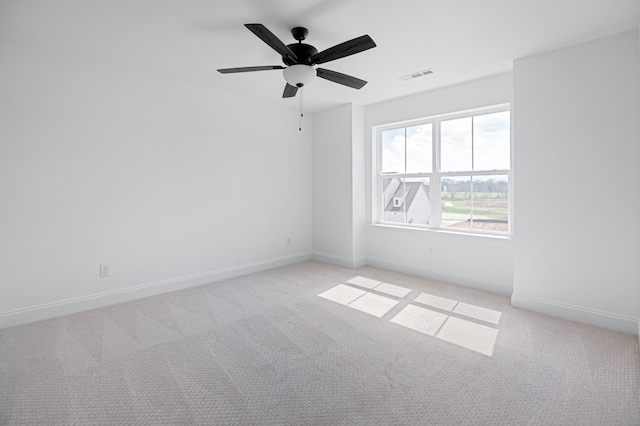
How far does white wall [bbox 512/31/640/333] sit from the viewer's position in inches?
106

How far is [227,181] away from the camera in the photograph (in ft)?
14.3

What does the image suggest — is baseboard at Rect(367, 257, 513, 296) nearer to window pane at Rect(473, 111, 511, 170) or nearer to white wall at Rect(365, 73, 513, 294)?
white wall at Rect(365, 73, 513, 294)

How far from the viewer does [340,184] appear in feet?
16.4

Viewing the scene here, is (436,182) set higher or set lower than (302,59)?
lower

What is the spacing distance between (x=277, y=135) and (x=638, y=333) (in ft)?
15.1

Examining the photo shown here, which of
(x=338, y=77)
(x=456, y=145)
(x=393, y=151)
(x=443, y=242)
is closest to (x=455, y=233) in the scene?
(x=443, y=242)

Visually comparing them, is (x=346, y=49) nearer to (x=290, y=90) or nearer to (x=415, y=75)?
(x=290, y=90)

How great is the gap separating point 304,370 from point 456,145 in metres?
3.42

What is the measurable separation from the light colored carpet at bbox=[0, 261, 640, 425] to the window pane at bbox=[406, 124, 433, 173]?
2.03m

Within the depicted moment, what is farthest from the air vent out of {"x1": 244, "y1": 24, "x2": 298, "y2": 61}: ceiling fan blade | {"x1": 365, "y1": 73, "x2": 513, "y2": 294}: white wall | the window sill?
the window sill

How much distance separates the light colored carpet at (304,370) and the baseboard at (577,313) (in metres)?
0.10

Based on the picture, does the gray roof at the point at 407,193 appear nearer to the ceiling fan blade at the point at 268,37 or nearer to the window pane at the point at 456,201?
the window pane at the point at 456,201

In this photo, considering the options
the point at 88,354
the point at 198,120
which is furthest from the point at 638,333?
the point at 198,120

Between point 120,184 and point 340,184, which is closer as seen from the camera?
point 120,184
